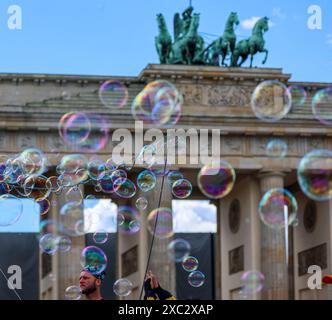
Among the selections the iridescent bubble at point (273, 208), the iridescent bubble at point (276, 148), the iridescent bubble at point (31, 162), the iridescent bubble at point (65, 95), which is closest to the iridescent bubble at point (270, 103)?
the iridescent bubble at point (276, 148)

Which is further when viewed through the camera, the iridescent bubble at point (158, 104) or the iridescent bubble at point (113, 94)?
the iridescent bubble at point (113, 94)

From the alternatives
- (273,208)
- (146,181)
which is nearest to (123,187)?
(146,181)

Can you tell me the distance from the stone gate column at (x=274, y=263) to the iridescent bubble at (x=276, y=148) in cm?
119

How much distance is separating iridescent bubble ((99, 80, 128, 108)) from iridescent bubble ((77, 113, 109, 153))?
800mm

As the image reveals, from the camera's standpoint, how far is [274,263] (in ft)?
133

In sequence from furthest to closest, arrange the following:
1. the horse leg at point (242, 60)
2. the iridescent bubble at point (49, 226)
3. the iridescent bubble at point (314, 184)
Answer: the horse leg at point (242, 60), the iridescent bubble at point (49, 226), the iridescent bubble at point (314, 184)

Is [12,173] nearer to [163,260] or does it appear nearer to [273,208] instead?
[273,208]

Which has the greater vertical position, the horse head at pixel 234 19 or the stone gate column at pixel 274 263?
the horse head at pixel 234 19

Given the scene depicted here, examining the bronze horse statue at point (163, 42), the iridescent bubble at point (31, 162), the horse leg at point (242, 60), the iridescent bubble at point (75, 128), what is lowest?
the iridescent bubble at point (31, 162)

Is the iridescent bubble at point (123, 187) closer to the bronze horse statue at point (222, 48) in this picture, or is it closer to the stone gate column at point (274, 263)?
the stone gate column at point (274, 263)

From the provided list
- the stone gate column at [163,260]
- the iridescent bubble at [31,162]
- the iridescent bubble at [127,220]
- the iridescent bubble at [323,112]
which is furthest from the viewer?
the iridescent bubble at [323,112]

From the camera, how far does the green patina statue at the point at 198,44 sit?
40625 mm

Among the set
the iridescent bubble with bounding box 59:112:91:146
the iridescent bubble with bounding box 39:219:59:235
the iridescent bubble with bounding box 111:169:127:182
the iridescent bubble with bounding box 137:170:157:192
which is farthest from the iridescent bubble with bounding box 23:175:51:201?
the iridescent bubble with bounding box 59:112:91:146
